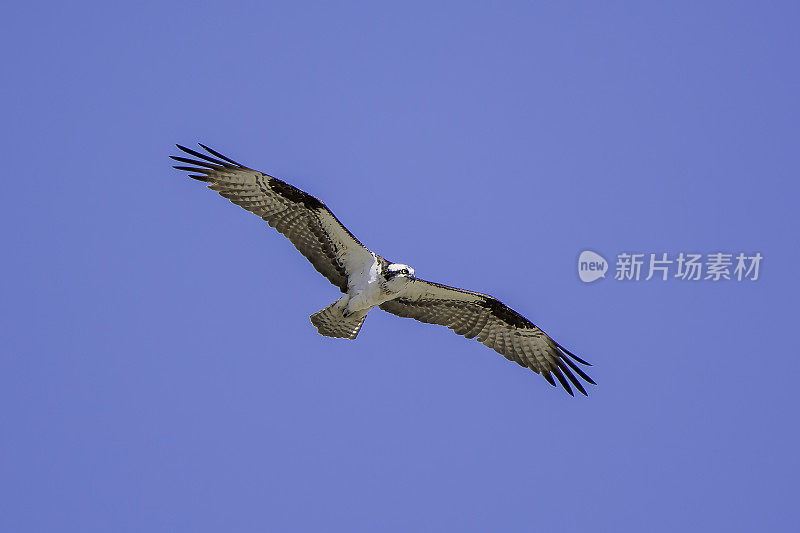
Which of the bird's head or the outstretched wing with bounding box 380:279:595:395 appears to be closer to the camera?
the bird's head

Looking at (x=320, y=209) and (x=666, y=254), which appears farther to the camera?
(x=666, y=254)

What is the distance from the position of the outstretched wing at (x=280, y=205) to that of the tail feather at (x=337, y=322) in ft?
2.04

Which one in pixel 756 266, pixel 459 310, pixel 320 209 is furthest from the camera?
pixel 756 266

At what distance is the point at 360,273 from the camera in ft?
61.4

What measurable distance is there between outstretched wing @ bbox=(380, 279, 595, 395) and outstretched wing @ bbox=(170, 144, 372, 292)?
122cm

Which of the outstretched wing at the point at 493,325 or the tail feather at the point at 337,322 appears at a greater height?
the outstretched wing at the point at 493,325

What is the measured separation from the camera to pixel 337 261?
1889 centimetres

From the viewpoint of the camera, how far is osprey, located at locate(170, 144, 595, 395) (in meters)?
18.5

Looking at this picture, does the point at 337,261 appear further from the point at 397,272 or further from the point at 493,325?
the point at 493,325

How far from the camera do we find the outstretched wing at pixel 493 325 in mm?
19469

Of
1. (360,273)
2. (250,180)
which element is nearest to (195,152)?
(250,180)

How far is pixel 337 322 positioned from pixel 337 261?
31.9 inches

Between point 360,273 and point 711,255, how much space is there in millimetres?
6000

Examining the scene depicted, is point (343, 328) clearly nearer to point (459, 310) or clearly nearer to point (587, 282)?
point (459, 310)
